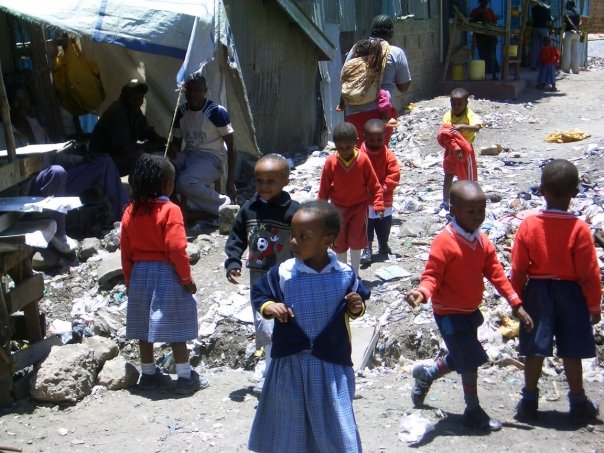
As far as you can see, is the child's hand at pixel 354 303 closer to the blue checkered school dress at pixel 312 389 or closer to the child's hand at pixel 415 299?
the blue checkered school dress at pixel 312 389

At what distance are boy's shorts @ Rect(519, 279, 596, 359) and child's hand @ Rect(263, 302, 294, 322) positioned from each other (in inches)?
57.2

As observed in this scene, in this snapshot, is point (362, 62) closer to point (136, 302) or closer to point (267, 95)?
point (267, 95)

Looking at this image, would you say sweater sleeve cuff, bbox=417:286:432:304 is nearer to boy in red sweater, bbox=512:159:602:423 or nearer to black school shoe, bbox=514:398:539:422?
boy in red sweater, bbox=512:159:602:423

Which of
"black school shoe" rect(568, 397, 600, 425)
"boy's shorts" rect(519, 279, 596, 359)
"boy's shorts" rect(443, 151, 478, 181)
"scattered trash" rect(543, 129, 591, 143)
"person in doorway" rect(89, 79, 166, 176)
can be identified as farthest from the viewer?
"scattered trash" rect(543, 129, 591, 143)

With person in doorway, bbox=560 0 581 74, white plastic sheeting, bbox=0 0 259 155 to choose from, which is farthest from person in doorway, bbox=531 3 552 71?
white plastic sheeting, bbox=0 0 259 155

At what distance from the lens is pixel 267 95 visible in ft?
34.3

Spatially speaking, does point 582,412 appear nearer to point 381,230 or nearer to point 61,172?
point 381,230

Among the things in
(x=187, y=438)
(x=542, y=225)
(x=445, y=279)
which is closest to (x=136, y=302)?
(x=187, y=438)

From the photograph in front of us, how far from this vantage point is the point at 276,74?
10.6 metres

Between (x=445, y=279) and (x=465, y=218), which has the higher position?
(x=465, y=218)

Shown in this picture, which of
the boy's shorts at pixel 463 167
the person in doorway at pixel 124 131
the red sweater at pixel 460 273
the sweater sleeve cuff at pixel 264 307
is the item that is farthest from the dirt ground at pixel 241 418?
the person in doorway at pixel 124 131

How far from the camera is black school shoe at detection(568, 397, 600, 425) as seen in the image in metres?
4.17

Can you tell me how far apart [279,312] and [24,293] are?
2164 millimetres

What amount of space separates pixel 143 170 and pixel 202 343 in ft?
5.49
